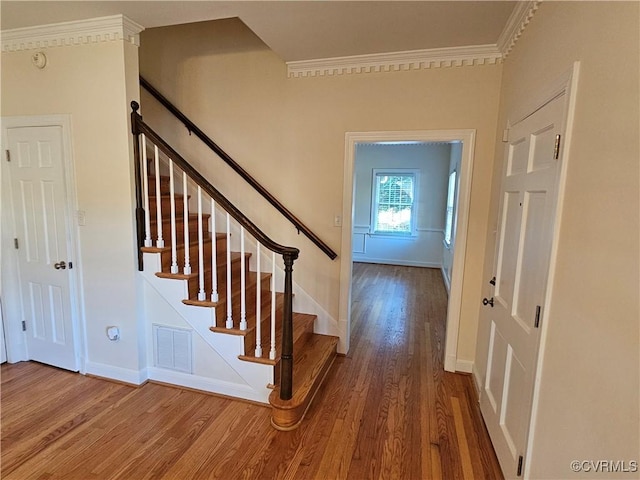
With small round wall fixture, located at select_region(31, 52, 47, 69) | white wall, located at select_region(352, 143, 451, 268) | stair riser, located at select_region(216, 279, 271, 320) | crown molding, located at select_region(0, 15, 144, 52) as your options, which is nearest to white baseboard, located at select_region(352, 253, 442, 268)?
white wall, located at select_region(352, 143, 451, 268)

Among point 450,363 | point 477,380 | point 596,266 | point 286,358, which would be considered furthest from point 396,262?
point 596,266

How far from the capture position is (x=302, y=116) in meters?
3.03

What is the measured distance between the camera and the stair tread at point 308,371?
2.20m

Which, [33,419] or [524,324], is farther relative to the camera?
[33,419]

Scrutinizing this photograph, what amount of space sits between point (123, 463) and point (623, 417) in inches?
89.4

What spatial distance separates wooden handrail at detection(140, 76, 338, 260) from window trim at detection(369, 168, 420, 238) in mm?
4556

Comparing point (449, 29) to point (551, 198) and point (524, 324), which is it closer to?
point (551, 198)

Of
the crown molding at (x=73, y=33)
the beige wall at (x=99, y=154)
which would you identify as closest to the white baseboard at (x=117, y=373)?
the beige wall at (x=99, y=154)

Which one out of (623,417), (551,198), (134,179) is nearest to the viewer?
(623,417)

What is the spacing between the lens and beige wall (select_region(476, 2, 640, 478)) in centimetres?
96

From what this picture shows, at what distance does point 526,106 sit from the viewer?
1.89 metres

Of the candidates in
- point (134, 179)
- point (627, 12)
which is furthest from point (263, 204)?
point (627, 12)

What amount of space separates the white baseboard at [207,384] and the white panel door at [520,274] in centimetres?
152

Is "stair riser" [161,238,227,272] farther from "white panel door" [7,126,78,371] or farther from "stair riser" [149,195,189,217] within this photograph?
"white panel door" [7,126,78,371]
